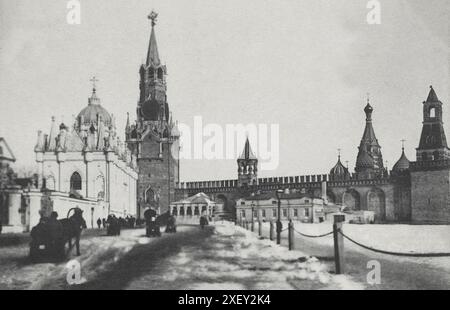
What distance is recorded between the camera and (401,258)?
1032 cm

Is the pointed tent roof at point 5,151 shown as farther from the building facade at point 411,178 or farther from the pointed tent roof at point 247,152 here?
the pointed tent roof at point 247,152

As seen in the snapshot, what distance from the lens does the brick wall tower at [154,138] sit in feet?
35.1

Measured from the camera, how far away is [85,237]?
1263 cm

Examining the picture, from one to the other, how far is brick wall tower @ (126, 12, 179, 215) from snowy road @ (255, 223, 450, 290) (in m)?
3.77

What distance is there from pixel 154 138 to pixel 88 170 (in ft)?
7.05

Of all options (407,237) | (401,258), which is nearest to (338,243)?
(401,258)

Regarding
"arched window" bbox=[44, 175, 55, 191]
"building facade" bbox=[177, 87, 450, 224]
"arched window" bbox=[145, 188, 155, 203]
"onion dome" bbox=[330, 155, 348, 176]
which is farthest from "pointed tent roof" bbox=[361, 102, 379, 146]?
"arched window" bbox=[44, 175, 55, 191]

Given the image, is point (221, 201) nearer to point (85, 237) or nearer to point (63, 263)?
point (85, 237)

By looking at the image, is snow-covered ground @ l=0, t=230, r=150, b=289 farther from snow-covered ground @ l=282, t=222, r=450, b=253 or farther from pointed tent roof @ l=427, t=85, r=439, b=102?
pointed tent roof @ l=427, t=85, r=439, b=102

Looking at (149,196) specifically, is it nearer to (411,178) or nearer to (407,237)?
(407,237)

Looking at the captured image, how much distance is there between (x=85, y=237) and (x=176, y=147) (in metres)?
3.15

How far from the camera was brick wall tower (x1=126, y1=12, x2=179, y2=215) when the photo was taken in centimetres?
1070
